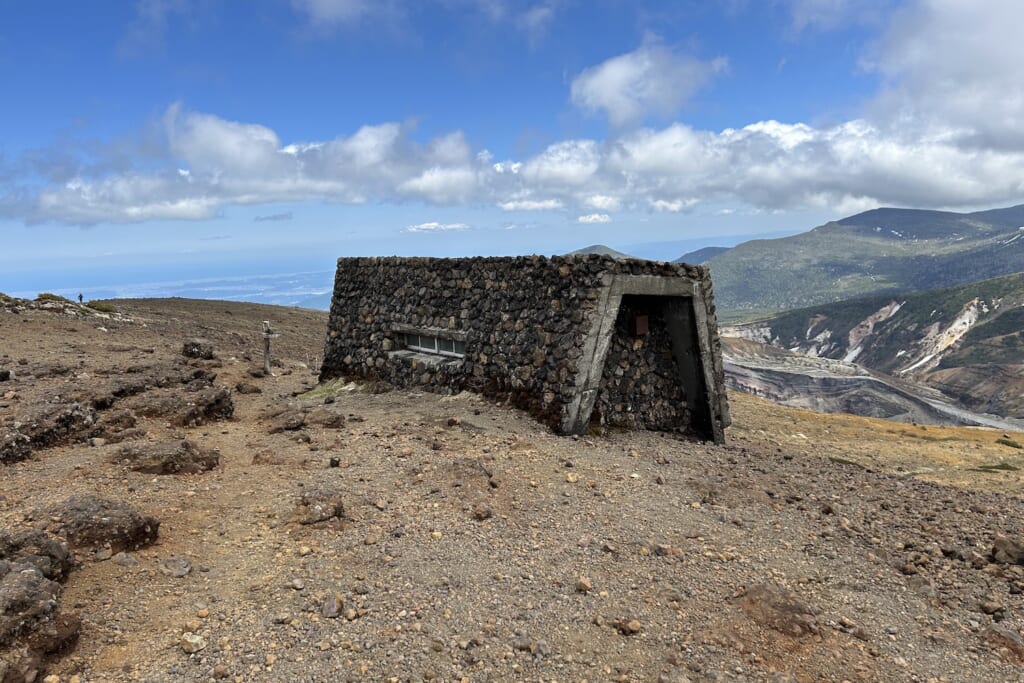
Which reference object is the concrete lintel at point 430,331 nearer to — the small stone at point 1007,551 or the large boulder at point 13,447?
the large boulder at point 13,447

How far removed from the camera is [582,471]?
29.9 feet

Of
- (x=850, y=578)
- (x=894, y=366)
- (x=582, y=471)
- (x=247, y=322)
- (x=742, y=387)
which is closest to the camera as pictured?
(x=850, y=578)

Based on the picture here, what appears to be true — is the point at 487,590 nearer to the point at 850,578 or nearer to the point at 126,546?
the point at 126,546

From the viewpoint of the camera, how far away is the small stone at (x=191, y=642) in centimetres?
471

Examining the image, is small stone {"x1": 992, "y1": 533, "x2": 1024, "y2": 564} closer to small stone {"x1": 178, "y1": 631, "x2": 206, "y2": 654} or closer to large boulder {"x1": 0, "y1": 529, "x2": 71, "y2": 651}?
small stone {"x1": 178, "y1": 631, "x2": 206, "y2": 654}

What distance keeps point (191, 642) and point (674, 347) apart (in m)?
10.8

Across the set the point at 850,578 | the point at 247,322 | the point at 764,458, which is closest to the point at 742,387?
the point at 247,322

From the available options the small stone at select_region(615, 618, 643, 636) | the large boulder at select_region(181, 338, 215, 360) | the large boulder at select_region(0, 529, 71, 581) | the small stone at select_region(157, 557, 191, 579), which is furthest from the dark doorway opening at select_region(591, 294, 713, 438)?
the large boulder at select_region(181, 338, 215, 360)

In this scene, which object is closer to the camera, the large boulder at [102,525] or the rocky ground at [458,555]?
the rocky ground at [458,555]

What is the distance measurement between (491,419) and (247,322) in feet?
110

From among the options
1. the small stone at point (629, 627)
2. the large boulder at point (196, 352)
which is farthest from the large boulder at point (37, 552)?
the large boulder at point (196, 352)

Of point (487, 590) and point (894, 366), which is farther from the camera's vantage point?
point (894, 366)

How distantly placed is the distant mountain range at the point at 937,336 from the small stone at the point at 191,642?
9519 centimetres

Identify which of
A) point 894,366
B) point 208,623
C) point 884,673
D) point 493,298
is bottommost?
point 894,366
